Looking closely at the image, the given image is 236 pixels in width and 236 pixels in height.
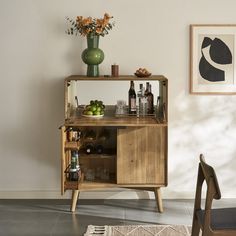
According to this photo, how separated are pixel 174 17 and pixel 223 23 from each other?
16.9 inches

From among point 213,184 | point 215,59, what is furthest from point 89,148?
point 213,184

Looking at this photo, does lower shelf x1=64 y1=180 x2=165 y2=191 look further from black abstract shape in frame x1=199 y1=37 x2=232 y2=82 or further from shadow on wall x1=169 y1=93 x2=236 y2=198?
black abstract shape in frame x1=199 y1=37 x2=232 y2=82

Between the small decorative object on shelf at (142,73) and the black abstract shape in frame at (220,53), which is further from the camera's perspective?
the black abstract shape in frame at (220,53)

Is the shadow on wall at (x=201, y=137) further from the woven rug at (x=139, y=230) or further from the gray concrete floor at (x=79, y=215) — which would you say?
the woven rug at (x=139, y=230)

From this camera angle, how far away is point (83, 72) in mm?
4523

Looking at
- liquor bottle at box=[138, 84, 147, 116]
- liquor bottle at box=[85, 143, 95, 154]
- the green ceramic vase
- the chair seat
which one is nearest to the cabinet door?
liquor bottle at box=[138, 84, 147, 116]

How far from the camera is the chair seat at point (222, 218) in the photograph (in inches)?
109

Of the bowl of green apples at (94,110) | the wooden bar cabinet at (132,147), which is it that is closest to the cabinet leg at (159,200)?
the wooden bar cabinet at (132,147)

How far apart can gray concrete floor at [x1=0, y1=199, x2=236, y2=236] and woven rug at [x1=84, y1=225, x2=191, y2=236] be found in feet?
0.33

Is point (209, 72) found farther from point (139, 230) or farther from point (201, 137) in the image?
point (139, 230)

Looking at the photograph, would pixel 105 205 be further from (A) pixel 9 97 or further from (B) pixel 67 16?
(B) pixel 67 16

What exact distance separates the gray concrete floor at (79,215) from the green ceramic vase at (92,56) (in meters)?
1.16

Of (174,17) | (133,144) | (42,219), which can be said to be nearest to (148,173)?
(133,144)

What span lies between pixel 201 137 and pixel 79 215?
1298 millimetres
